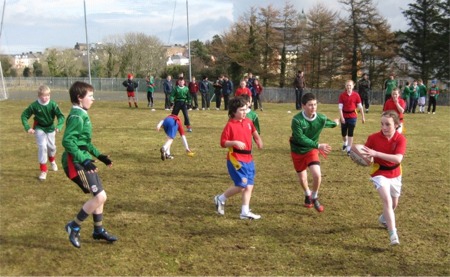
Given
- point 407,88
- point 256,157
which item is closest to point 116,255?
point 256,157

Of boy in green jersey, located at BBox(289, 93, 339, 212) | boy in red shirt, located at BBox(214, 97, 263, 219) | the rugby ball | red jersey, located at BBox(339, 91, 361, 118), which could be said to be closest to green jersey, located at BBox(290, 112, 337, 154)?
boy in green jersey, located at BBox(289, 93, 339, 212)

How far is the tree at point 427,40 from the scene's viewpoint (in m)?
44.4

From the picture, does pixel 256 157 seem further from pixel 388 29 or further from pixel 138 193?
pixel 388 29

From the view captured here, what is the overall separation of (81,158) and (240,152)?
2.32 m

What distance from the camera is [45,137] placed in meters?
8.35

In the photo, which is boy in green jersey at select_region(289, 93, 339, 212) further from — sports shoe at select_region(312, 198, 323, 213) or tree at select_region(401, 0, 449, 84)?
tree at select_region(401, 0, 449, 84)

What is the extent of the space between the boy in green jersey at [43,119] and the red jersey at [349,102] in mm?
6833

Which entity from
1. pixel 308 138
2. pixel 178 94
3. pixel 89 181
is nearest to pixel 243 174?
pixel 308 138

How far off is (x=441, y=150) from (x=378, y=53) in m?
35.4

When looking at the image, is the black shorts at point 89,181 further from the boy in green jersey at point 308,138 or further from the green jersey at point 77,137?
the boy in green jersey at point 308,138

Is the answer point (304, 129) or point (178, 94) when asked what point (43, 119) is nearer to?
point (304, 129)

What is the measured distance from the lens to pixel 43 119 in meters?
8.12

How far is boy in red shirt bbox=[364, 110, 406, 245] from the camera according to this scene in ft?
17.0

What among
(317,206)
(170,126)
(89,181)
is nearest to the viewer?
(89,181)
